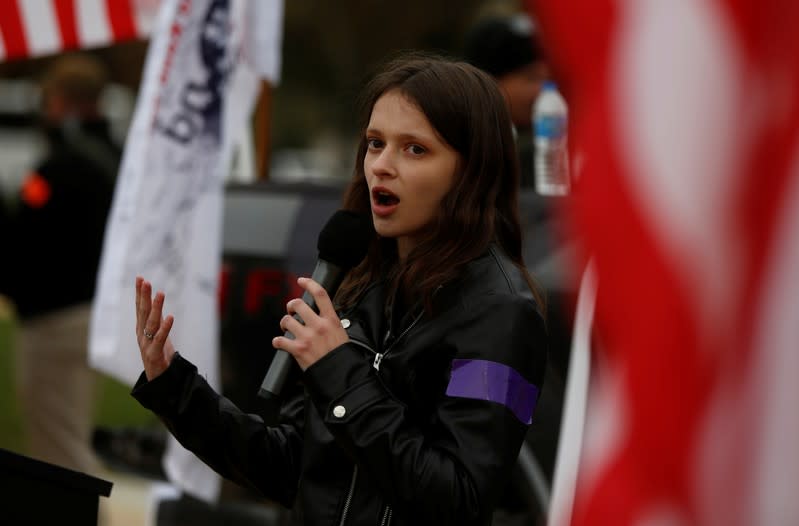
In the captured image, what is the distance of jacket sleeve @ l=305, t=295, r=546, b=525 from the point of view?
2.18 meters

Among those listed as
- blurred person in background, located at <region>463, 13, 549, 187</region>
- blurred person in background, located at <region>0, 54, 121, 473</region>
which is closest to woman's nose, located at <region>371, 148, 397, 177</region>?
blurred person in background, located at <region>463, 13, 549, 187</region>

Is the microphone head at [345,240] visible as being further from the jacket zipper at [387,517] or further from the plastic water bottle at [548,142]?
the plastic water bottle at [548,142]

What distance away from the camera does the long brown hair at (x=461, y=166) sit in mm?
2395

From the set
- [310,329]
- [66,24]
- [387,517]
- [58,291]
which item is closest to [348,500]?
[387,517]

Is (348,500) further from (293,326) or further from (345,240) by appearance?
(345,240)

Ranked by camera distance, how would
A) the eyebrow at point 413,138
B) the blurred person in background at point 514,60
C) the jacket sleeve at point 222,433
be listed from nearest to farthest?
the eyebrow at point 413,138
the jacket sleeve at point 222,433
the blurred person in background at point 514,60

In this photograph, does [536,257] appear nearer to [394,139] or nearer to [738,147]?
[394,139]

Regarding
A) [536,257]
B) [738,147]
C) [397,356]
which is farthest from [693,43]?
[536,257]

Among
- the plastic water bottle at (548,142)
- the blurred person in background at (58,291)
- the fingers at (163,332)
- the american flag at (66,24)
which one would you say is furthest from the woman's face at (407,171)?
the blurred person in background at (58,291)

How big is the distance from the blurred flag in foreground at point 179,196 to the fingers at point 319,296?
94.6 inches

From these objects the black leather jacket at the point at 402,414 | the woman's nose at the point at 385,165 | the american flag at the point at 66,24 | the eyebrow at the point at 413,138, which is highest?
the american flag at the point at 66,24

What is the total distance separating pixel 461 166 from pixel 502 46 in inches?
115

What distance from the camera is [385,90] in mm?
2467

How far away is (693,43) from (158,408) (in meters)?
1.47
